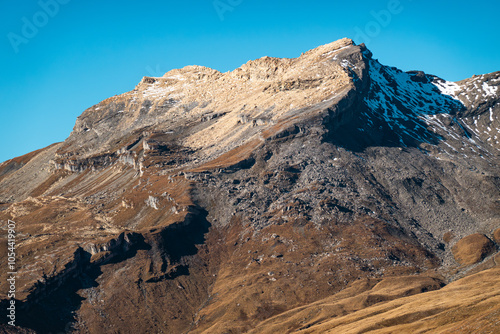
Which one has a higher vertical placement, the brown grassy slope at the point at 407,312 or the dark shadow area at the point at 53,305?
the dark shadow area at the point at 53,305

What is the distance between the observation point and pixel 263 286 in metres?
200

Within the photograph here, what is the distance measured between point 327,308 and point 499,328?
249 feet

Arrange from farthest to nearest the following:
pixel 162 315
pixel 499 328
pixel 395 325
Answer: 1. pixel 162 315
2. pixel 395 325
3. pixel 499 328

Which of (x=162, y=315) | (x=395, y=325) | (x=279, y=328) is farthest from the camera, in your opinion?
(x=162, y=315)

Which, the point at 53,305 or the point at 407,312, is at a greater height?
the point at 53,305

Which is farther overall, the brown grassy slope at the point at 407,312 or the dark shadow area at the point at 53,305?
the dark shadow area at the point at 53,305

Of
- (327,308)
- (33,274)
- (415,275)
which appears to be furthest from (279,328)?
(33,274)

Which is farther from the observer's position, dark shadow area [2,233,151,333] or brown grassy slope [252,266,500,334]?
dark shadow area [2,233,151,333]

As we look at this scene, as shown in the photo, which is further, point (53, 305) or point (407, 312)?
point (53, 305)

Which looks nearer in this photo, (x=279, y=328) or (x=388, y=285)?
(x=279, y=328)

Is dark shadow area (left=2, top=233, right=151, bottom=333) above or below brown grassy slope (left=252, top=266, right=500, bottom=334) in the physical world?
above

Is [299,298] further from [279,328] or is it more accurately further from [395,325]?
[395,325]

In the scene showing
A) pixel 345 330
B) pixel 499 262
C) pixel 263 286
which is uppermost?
pixel 263 286

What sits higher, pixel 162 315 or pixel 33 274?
pixel 33 274
